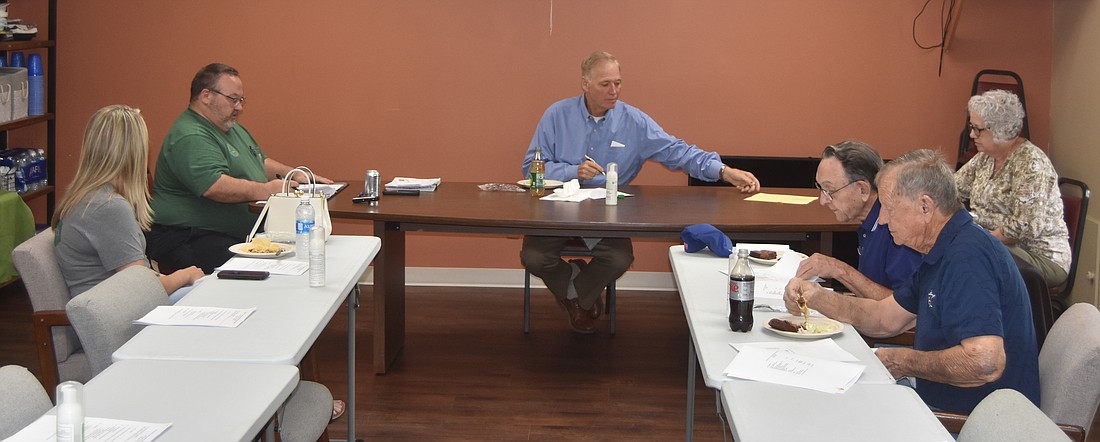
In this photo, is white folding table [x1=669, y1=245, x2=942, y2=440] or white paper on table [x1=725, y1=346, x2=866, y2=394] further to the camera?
white folding table [x1=669, y1=245, x2=942, y2=440]

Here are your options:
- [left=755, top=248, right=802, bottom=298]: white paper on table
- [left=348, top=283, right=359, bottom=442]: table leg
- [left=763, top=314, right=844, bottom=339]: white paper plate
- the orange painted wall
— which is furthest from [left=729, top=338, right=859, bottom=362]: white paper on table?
the orange painted wall

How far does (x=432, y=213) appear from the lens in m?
4.44

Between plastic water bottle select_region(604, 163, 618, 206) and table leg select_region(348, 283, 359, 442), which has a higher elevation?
plastic water bottle select_region(604, 163, 618, 206)

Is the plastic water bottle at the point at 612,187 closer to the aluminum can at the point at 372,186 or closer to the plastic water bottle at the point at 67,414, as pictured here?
the aluminum can at the point at 372,186

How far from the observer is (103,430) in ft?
6.37

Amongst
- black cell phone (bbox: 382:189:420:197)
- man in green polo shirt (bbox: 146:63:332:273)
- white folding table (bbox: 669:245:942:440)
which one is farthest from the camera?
black cell phone (bbox: 382:189:420:197)

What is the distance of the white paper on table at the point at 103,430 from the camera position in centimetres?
189

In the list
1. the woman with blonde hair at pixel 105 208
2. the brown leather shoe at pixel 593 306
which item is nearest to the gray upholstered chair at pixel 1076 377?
the woman with blonde hair at pixel 105 208

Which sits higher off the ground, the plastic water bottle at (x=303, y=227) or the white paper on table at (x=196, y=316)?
the plastic water bottle at (x=303, y=227)

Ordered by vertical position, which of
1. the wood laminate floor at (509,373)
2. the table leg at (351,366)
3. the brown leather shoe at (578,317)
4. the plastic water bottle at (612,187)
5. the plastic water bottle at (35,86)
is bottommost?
the wood laminate floor at (509,373)

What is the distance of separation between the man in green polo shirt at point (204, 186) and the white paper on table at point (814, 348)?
8.70ft

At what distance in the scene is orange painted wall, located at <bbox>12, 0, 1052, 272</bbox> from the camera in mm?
5988

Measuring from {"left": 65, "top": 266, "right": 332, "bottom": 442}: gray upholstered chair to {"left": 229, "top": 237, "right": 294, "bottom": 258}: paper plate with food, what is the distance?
49cm

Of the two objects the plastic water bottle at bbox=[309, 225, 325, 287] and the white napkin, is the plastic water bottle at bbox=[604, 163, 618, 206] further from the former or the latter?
the plastic water bottle at bbox=[309, 225, 325, 287]
